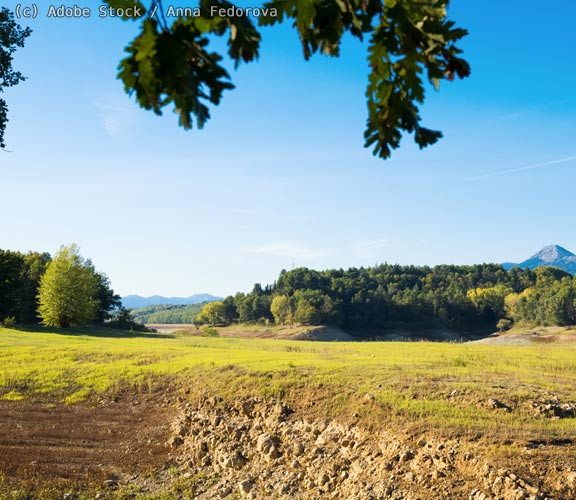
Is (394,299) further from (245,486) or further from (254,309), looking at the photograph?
(245,486)

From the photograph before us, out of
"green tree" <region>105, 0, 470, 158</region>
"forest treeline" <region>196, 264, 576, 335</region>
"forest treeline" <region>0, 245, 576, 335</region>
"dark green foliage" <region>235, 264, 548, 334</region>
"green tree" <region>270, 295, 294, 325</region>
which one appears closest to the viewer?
"green tree" <region>105, 0, 470, 158</region>

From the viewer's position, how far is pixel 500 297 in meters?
137

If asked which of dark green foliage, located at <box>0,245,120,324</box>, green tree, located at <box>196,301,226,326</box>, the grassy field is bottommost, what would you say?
green tree, located at <box>196,301,226,326</box>

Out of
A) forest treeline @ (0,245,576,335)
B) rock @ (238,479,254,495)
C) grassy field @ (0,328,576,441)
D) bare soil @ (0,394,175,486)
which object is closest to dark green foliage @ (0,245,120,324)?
forest treeline @ (0,245,576,335)

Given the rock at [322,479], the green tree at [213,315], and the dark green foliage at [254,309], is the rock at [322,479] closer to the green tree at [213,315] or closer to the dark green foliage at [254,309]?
the dark green foliage at [254,309]

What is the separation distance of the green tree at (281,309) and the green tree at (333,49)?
116 m

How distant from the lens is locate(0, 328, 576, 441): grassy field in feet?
42.1

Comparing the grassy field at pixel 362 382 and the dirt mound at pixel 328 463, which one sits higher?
the grassy field at pixel 362 382

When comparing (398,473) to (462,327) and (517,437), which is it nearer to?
(517,437)

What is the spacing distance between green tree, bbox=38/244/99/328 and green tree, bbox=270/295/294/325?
68381mm

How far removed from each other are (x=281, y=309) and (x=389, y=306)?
98.2ft

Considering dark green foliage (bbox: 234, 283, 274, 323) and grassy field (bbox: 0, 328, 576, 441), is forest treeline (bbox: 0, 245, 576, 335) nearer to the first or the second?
dark green foliage (bbox: 234, 283, 274, 323)

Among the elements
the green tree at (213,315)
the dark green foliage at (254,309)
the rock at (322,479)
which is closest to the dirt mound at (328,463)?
the rock at (322,479)

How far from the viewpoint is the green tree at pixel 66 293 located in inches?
2062
